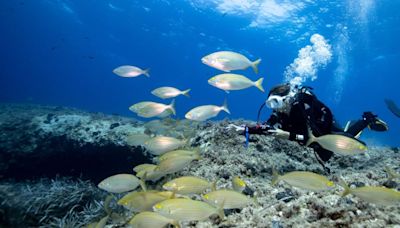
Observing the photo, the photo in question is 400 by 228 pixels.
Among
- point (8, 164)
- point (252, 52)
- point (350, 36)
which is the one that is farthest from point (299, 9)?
point (8, 164)

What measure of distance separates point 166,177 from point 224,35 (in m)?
37.2

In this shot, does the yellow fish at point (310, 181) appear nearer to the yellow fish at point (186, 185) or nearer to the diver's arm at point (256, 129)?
the yellow fish at point (186, 185)

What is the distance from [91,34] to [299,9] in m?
41.0

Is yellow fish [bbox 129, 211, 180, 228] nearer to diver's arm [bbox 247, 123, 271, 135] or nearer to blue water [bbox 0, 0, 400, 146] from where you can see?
diver's arm [bbox 247, 123, 271, 135]

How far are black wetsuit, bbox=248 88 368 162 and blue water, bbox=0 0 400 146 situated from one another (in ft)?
80.8

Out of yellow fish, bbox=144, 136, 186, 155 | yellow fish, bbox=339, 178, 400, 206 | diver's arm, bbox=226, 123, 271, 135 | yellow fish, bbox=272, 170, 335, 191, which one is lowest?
yellow fish, bbox=339, 178, 400, 206

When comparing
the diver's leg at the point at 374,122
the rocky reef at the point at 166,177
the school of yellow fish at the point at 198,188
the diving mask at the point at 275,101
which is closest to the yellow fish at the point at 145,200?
the school of yellow fish at the point at 198,188

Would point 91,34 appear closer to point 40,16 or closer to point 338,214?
point 40,16

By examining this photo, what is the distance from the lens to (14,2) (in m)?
50.6

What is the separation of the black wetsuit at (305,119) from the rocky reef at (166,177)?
741 millimetres

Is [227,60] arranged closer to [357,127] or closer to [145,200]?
[145,200]

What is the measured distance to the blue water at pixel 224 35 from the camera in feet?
101

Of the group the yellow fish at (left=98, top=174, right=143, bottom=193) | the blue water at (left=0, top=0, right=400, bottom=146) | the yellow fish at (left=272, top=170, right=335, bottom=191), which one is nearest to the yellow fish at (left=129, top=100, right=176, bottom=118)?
the yellow fish at (left=98, top=174, right=143, bottom=193)

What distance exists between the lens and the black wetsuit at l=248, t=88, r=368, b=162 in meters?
5.36
